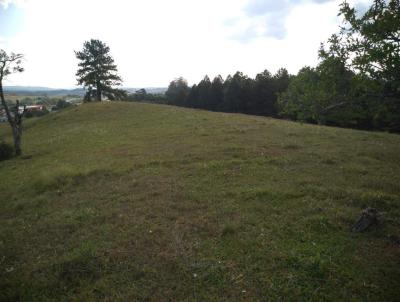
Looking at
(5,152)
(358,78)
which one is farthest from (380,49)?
(5,152)

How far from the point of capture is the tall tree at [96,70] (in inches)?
2525

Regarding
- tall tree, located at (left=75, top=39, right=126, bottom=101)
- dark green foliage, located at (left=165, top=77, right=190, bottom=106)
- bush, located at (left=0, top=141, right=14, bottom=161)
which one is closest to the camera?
bush, located at (left=0, top=141, right=14, bottom=161)

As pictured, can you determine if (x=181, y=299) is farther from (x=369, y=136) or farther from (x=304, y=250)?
(x=369, y=136)

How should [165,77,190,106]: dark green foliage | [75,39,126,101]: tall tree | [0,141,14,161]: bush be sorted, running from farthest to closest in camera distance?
[165,77,190,106]: dark green foliage → [75,39,126,101]: tall tree → [0,141,14,161]: bush

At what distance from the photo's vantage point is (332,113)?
1198 centimetres

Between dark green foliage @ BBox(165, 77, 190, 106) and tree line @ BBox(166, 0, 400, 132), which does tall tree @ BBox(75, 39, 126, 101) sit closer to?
dark green foliage @ BBox(165, 77, 190, 106)

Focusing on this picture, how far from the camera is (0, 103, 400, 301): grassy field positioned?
25.7 ft

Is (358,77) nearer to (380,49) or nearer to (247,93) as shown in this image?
(380,49)

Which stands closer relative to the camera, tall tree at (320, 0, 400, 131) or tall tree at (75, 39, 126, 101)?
tall tree at (320, 0, 400, 131)

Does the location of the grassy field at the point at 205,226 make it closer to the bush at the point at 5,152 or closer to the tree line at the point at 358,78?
the tree line at the point at 358,78

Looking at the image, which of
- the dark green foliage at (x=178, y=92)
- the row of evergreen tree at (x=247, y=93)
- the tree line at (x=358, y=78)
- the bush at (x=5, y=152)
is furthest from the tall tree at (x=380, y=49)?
the dark green foliage at (x=178, y=92)

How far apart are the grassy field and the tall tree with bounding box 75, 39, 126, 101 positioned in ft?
156

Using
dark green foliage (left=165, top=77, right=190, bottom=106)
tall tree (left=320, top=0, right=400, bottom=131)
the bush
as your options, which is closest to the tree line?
tall tree (left=320, top=0, right=400, bottom=131)

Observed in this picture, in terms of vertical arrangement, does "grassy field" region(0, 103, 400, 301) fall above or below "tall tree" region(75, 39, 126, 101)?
below
